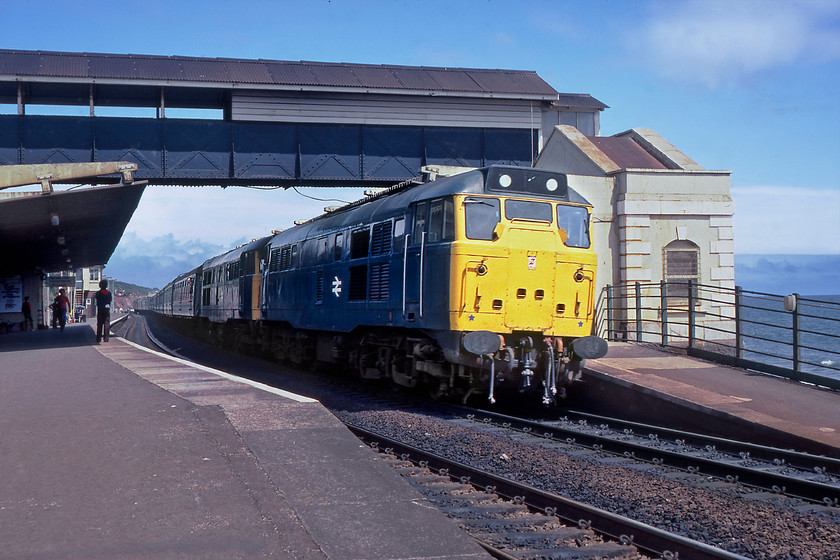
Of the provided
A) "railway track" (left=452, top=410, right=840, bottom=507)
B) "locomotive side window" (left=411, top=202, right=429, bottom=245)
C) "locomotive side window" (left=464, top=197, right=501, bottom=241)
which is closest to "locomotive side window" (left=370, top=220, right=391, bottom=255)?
"locomotive side window" (left=411, top=202, right=429, bottom=245)

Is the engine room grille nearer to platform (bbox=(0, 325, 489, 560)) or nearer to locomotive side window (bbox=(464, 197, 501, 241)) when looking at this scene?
locomotive side window (bbox=(464, 197, 501, 241))

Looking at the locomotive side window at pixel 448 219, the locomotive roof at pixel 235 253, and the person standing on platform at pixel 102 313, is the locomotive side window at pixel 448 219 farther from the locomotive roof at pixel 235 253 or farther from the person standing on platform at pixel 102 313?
the person standing on platform at pixel 102 313

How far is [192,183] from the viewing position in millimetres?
23172

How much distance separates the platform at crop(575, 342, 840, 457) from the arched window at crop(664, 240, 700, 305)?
6454 millimetres

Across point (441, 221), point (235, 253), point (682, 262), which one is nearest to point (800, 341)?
point (682, 262)

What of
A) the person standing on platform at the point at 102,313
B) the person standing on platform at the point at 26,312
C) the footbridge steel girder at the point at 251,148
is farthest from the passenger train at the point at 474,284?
the person standing on platform at the point at 26,312

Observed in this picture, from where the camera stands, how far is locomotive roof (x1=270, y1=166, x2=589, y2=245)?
10.8 metres

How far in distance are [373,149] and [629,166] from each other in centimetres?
788

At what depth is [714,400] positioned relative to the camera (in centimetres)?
1013

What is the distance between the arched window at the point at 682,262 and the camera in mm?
20125

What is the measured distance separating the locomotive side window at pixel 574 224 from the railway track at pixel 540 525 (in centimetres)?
529

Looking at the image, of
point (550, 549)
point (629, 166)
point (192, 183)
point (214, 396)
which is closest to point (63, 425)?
point (214, 396)

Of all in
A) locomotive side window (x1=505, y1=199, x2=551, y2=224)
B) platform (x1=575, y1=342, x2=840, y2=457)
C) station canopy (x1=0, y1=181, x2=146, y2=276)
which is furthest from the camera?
station canopy (x1=0, y1=181, x2=146, y2=276)

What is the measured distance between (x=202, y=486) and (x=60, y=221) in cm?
1977
